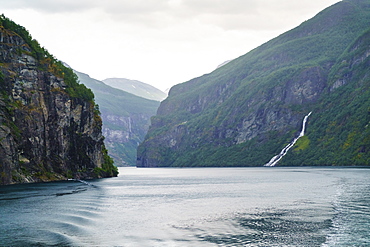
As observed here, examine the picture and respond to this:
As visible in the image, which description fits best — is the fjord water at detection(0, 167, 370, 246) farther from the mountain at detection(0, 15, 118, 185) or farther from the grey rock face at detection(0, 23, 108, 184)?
the mountain at detection(0, 15, 118, 185)

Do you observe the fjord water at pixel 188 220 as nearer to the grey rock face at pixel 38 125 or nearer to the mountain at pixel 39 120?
the grey rock face at pixel 38 125

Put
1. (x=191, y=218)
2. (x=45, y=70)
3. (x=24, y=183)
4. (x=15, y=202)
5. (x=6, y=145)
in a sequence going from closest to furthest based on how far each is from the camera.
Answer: (x=191, y=218)
(x=15, y=202)
(x=6, y=145)
(x=24, y=183)
(x=45, y=70)

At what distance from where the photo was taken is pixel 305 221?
50.4 meters

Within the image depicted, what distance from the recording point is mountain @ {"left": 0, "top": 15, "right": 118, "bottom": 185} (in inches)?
4351

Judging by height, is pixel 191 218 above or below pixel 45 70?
below

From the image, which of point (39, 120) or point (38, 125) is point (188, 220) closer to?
point (38, 125)

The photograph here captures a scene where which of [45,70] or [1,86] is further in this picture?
[45,70]

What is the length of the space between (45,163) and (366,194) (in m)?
89.8

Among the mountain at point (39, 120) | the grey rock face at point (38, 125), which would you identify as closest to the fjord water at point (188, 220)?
the grey rock face at point (38, 125)

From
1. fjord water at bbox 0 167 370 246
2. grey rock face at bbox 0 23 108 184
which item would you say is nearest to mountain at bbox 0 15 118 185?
grey rock face at bbox 0 23 108 184

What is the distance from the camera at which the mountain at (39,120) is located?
111 meters

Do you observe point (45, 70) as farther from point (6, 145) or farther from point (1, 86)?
point (6, 145)

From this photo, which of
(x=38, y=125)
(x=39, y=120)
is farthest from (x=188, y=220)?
(x=39, y=120)

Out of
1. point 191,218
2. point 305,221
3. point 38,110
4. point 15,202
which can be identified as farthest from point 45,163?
point 305,221
